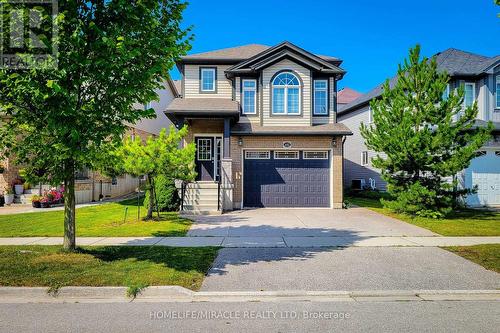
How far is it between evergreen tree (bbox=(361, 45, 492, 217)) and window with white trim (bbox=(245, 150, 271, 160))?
5.51 m

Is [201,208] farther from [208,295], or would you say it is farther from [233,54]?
[233,54]

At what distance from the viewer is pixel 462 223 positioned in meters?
12.3

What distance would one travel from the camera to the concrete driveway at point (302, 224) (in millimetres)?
10227

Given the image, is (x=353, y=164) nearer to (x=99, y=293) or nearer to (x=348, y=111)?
(x=348, y=111)

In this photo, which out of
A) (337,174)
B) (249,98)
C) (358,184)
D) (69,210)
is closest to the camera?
(69,210)

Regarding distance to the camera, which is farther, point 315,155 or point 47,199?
point 315,155

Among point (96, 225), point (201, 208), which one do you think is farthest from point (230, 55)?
point (96, 225)

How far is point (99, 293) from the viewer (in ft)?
17.4

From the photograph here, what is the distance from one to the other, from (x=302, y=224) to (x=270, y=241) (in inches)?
126

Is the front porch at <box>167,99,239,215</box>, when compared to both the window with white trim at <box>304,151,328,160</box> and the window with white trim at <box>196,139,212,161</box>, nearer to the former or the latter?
the window with white trim at <box>196,139,212,161</box>

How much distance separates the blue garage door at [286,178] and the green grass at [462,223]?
134 inches

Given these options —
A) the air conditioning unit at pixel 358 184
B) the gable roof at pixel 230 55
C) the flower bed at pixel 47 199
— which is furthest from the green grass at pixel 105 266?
the air conditioning unit at pixel 358 184

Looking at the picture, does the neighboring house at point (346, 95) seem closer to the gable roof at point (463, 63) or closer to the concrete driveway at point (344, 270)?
the gable roof at point (463, 63)

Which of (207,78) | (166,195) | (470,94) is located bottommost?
(166,195)
